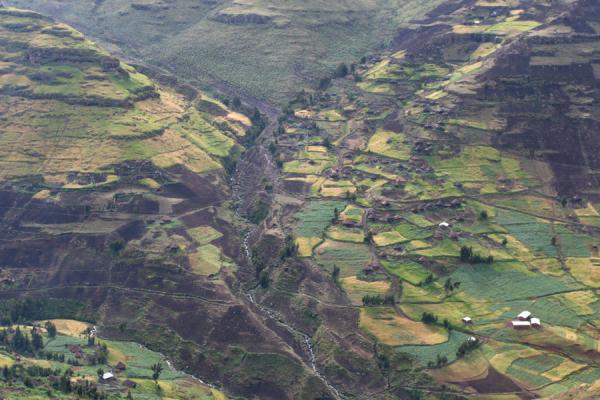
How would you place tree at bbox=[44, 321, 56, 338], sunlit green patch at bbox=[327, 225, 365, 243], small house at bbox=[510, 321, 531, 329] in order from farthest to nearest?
1. sunlit green patch at bbox=[327, 225, 365, 243]
2. tree at bbox=[44, 321, 56, 338]
3. small house at bbox=[510, 321, 531, 329]

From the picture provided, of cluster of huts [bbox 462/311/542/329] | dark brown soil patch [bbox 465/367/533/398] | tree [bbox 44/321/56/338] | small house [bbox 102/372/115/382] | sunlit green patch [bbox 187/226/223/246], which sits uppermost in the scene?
cluster of huts [bbox 462/311/542/329]

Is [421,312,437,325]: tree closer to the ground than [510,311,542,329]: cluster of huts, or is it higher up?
closer to the ground

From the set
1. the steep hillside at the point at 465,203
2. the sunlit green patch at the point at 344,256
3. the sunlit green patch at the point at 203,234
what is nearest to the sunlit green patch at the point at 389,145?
the steep hillside at the point at 465,203

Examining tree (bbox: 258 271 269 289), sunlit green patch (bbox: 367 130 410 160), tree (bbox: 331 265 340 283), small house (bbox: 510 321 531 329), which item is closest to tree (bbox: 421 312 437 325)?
small house (bbox: 510 321 531 329)

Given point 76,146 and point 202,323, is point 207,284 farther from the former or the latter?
point 76,146

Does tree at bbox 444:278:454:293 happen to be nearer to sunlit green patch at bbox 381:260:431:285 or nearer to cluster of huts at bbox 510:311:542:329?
sunlit green patch at bbox 381:260:431:285

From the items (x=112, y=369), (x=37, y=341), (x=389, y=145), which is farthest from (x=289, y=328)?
(x=389, y=145)
